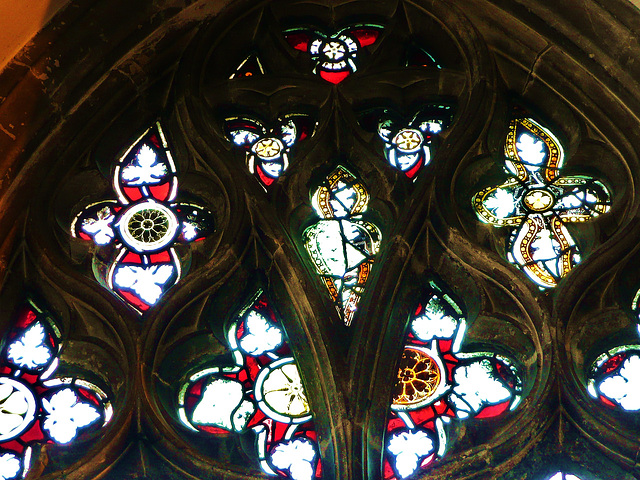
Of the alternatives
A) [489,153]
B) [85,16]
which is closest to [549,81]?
[489,153]

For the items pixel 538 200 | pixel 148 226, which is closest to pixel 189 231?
pixel 148 226

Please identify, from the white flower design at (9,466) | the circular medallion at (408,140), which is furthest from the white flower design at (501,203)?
the white flower design at (9,466)

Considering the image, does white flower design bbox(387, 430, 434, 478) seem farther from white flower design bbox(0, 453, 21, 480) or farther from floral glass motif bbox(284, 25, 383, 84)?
floral glass motif bbox(284, 25, 383, 84)

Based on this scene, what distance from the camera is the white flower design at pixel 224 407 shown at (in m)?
5.81

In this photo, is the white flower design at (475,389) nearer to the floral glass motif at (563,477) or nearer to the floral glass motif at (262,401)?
the floral glass motif at (563,477)

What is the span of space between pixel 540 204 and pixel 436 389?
130 centimetres

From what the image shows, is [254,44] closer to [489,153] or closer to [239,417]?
[489,153]

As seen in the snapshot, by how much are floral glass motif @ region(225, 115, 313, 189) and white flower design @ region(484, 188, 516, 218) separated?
112cm

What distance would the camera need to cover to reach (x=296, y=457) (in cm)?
568

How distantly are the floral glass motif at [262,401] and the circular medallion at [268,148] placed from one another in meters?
1.09

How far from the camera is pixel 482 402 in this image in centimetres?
582

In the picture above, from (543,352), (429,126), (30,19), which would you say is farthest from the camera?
(429,126)

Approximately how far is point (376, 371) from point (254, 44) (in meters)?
2.42

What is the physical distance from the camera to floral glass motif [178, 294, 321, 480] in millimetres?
5695
